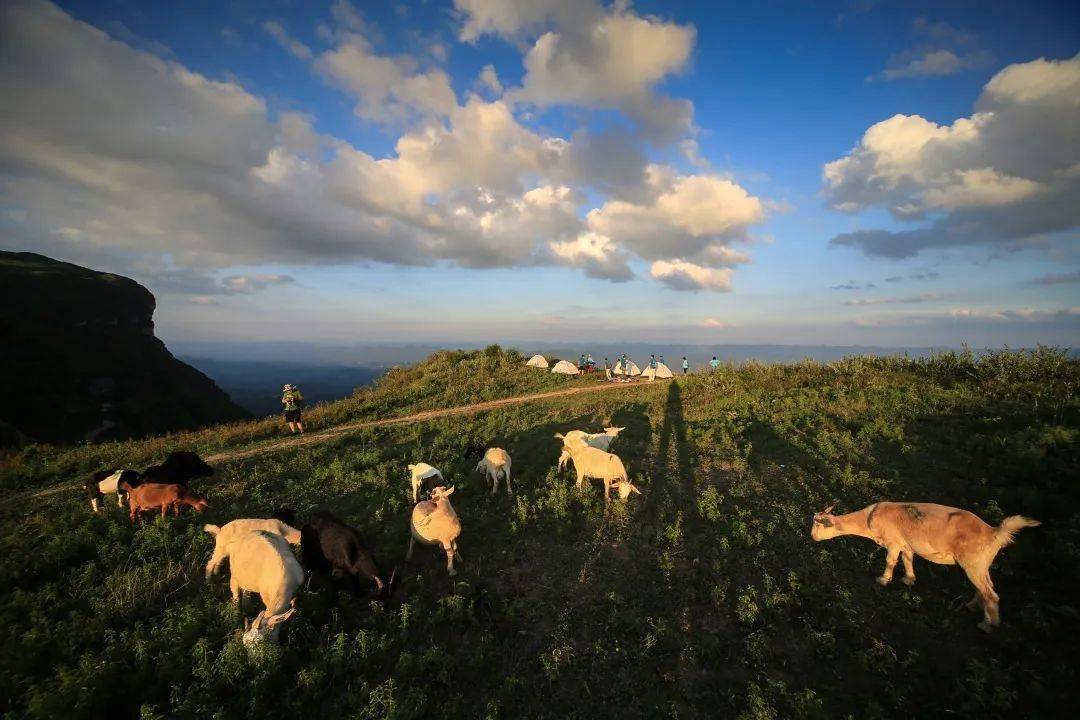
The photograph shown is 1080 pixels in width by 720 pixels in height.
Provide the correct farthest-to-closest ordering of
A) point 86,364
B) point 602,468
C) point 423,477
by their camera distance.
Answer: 1. point 86,364
2. point 423,477
3. point 602,468

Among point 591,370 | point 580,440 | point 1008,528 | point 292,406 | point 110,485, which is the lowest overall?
point 110,485

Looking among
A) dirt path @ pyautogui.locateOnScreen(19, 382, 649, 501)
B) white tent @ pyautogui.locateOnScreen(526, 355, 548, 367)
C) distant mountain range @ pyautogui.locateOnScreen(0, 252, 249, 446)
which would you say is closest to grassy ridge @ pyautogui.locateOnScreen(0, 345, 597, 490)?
white tent @ pyautogui.locateOnScreen(526, 355, 548, 367)

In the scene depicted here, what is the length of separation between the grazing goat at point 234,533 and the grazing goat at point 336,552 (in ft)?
1.54

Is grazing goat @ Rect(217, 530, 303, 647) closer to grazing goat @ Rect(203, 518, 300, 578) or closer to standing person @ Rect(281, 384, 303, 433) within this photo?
grazing goat @ Rect(203, 518, 300, 578)

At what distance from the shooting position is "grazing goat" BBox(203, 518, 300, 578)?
7.51m

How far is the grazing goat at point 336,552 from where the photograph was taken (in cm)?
714

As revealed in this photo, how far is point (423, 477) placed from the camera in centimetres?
1087

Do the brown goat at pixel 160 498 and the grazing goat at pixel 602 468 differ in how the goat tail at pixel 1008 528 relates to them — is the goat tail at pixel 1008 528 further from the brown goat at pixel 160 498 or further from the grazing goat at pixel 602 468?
the brown goat at pixel 160 498

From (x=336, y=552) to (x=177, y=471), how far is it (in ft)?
26.9

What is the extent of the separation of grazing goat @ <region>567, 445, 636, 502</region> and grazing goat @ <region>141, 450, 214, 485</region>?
35.9ft

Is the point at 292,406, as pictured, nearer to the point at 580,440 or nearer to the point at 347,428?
the point at 347,428

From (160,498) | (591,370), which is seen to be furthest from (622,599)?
(591,370)

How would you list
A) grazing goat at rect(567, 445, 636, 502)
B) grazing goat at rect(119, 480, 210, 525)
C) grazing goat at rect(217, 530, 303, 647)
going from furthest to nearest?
1. grazing goat at rect(567, 445, 636, 502)
2. grazing goat at rect(119, 480, 210, 525)
3. grazing goat at rect(217, 530, 303, 647)

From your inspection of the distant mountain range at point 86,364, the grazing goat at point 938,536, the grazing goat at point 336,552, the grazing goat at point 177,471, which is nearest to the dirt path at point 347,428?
the grazing goat at point 177,471
